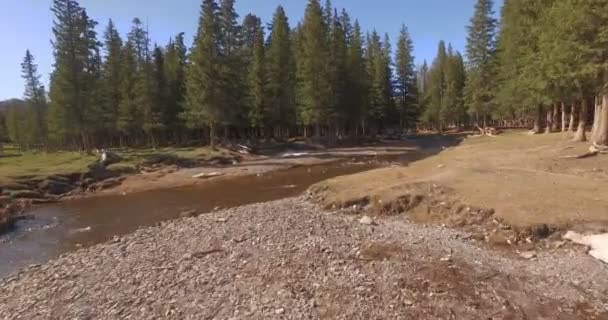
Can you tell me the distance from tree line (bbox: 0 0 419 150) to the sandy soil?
104 feet

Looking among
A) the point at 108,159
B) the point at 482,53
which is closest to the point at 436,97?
the point at 482,53

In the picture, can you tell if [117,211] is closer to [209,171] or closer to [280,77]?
[209,171]

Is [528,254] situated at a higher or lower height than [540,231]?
lower

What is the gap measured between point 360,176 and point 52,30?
4128 centimetres

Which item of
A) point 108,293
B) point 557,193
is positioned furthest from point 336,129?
point 108,293

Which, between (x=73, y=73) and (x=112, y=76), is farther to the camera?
(x=112, y=76)

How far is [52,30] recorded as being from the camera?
42938 millimetres

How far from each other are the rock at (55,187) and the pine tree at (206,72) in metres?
19.3

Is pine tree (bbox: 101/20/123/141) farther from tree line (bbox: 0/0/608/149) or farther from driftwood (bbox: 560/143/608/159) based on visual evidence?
driftwood (bbox: 560/143/608/159)

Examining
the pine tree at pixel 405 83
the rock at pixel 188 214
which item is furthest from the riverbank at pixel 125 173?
the pine tree at pixel 405 83

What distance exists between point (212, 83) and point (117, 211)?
27.5 m

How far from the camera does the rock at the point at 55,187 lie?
27047 millimetres

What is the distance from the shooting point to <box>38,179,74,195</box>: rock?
27.0 meters

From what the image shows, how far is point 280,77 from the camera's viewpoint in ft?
184
